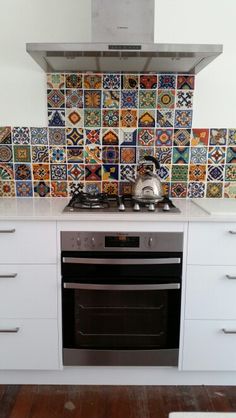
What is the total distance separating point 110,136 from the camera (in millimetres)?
2191

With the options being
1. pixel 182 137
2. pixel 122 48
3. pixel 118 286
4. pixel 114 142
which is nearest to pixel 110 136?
pixel 114 142

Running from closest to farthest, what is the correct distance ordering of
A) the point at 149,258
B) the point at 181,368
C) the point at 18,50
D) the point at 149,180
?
1. the point at 149,258
2. the point at 181,368
3. the point at 149,180
4. the point at 18,50

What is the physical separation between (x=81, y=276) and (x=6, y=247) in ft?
1.35

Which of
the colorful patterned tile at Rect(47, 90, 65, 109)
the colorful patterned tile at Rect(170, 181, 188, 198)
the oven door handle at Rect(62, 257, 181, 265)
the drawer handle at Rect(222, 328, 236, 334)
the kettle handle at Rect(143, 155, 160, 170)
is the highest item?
the colorful patterned tile at Rect(47, 90, 65, 109)

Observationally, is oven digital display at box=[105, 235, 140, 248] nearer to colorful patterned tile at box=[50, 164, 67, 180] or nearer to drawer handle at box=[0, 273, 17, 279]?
drawer handle at box=[0, 273, 17, 279]

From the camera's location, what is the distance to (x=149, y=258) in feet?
5.59

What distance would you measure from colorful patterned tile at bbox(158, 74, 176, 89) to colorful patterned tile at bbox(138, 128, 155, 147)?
28cm

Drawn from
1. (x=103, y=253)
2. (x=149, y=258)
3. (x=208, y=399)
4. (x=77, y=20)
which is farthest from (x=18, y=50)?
(x=208, y=399)

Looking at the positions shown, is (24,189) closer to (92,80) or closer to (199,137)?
(92,80)

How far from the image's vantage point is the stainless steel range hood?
158 centimetres

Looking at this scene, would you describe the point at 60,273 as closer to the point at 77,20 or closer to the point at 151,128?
the point at 151,128

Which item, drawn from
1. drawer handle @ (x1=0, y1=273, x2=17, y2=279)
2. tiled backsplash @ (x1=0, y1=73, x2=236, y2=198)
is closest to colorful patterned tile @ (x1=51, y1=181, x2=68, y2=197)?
tiled backsplash @ (x1=0, y1=73, x2=236, y2=198)

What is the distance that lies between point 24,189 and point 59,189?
0.23 metres

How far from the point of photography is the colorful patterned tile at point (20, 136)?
85.4 inches
